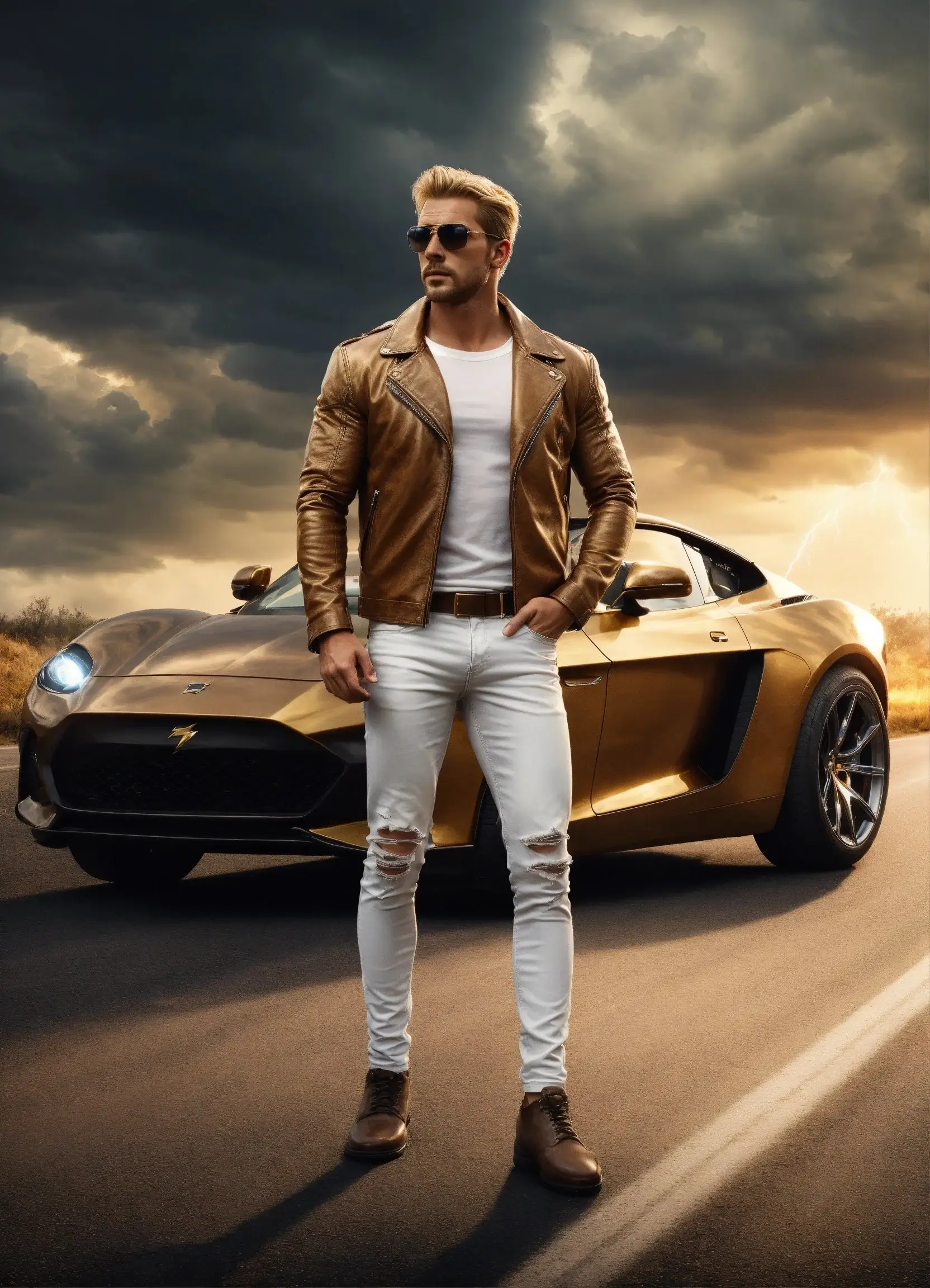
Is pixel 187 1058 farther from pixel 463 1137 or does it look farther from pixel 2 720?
pixel 2 720

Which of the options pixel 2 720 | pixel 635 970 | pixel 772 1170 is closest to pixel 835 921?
pixel 635 970

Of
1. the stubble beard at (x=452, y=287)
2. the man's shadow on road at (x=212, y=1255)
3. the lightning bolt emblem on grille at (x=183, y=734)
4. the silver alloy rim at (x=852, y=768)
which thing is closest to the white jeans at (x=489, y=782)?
the man's shadow on road at (x=212, y=1255)

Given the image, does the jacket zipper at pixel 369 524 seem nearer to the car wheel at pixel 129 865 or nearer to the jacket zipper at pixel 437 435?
the jacket zipper at pixel 437 435

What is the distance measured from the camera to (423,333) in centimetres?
334

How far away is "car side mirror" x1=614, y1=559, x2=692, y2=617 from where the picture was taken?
206 inches

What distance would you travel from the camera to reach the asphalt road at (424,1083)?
2574 mm

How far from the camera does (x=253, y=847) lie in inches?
193

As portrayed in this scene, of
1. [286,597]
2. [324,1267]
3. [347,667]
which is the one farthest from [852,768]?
[324,1267]

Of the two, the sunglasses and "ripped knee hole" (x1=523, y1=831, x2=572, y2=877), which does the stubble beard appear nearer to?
the sunglasses

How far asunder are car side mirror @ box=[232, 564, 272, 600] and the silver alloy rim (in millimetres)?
2365

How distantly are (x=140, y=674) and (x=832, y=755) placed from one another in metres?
2.97

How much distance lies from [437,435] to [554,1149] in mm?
1446

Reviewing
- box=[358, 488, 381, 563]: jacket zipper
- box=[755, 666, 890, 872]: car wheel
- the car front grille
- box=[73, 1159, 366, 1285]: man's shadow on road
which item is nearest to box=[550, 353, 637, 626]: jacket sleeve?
box=[358, 488, 381, 563]: jacket zipper

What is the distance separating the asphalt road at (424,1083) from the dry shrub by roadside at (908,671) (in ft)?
30.6
